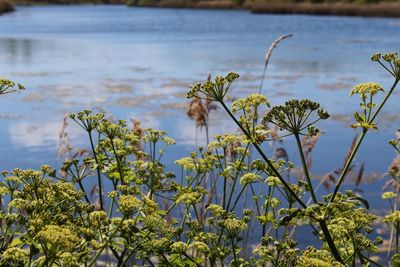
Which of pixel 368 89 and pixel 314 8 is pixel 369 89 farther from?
pixel 314 8

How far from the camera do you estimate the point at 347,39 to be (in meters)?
25.4

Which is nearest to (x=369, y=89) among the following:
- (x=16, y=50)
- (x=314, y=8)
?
(x=16, y=50)

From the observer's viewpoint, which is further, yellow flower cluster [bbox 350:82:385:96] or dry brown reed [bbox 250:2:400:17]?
dry brown reed [bbox 250:2:400:17]

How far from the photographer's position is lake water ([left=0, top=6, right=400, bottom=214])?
990cm

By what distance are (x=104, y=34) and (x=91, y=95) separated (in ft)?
56.9

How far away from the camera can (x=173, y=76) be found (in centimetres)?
1622

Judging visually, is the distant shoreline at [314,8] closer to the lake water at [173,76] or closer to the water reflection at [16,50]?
the lake water at [173,76]

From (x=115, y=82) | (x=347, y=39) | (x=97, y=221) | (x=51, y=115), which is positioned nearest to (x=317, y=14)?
(x=347, y=39)

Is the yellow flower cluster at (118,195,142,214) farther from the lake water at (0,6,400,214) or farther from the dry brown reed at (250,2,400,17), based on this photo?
the dry brown reed at (250,2,400,17)

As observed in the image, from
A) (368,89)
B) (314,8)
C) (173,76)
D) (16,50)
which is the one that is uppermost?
(368,89)

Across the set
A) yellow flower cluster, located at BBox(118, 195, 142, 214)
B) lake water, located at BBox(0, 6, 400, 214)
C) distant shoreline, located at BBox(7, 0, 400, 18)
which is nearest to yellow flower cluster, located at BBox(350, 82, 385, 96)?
yellow flower cluster, located at BBox(118, 195, 142, 214)

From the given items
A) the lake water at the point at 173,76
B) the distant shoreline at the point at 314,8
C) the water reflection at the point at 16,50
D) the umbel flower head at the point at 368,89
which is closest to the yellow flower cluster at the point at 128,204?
the umbel flower head at the point at 368,89

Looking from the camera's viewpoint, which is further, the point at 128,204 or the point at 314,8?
the point at 314,8

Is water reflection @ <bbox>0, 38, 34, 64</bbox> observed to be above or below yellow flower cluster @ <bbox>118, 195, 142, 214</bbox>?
below
